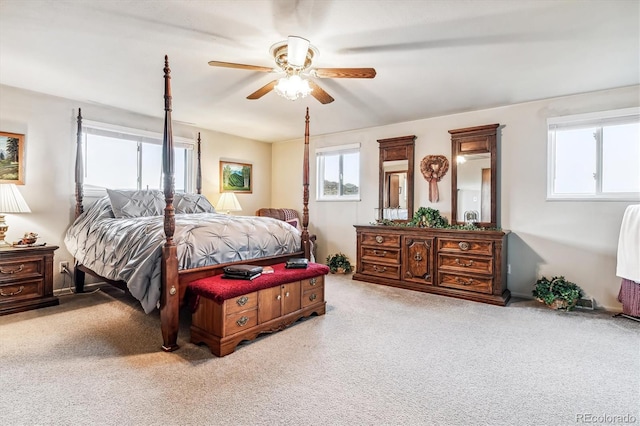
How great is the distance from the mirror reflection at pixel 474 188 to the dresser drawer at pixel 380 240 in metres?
0.95

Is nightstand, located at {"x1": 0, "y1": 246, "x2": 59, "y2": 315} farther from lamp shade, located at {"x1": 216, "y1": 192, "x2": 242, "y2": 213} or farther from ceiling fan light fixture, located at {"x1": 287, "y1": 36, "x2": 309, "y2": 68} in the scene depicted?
ceiling fan light fixture, located at {"x1": 287, "y1": 36, "x2": 309, "y2": 68}

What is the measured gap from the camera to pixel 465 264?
397cm

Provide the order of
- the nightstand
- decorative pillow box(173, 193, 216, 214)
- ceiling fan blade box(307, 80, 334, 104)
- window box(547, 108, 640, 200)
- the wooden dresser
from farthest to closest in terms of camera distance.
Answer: decorative pillow box(173, 193, 216, 214)
the wooden dresser
window box(547, 108, 640, 200)
the nightstand
ceiling fan blade box(307, 80, 334, 104)

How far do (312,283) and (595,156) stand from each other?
3528 mm

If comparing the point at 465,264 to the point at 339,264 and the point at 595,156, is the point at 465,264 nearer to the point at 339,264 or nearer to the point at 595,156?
the point at 595,156

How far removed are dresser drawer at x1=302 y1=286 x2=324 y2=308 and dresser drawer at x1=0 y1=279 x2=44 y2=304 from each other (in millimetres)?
2837

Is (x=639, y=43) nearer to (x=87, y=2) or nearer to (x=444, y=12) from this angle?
(x=444, y=12)

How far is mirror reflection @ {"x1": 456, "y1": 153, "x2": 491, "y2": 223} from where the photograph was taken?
14.1 ft

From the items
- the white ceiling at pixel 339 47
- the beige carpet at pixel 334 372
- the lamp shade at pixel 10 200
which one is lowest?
the beige carpet at pixel 334 372

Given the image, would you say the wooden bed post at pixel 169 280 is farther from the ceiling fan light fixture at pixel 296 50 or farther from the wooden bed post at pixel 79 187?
the wooden bed post at pixel 79 187

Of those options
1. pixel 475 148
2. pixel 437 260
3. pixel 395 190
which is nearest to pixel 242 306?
pixel 437 260

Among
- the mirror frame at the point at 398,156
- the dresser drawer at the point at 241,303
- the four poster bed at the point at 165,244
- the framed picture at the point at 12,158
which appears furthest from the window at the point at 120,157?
the mirror frame at the point at 398,156

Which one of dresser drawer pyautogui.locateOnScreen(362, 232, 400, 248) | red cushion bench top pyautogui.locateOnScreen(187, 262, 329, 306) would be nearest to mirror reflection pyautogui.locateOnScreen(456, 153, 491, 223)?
dresser drawer pyautogui.locateOnScreen(362, 232, 400, 248)

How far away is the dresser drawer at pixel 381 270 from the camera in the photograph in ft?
14.9
